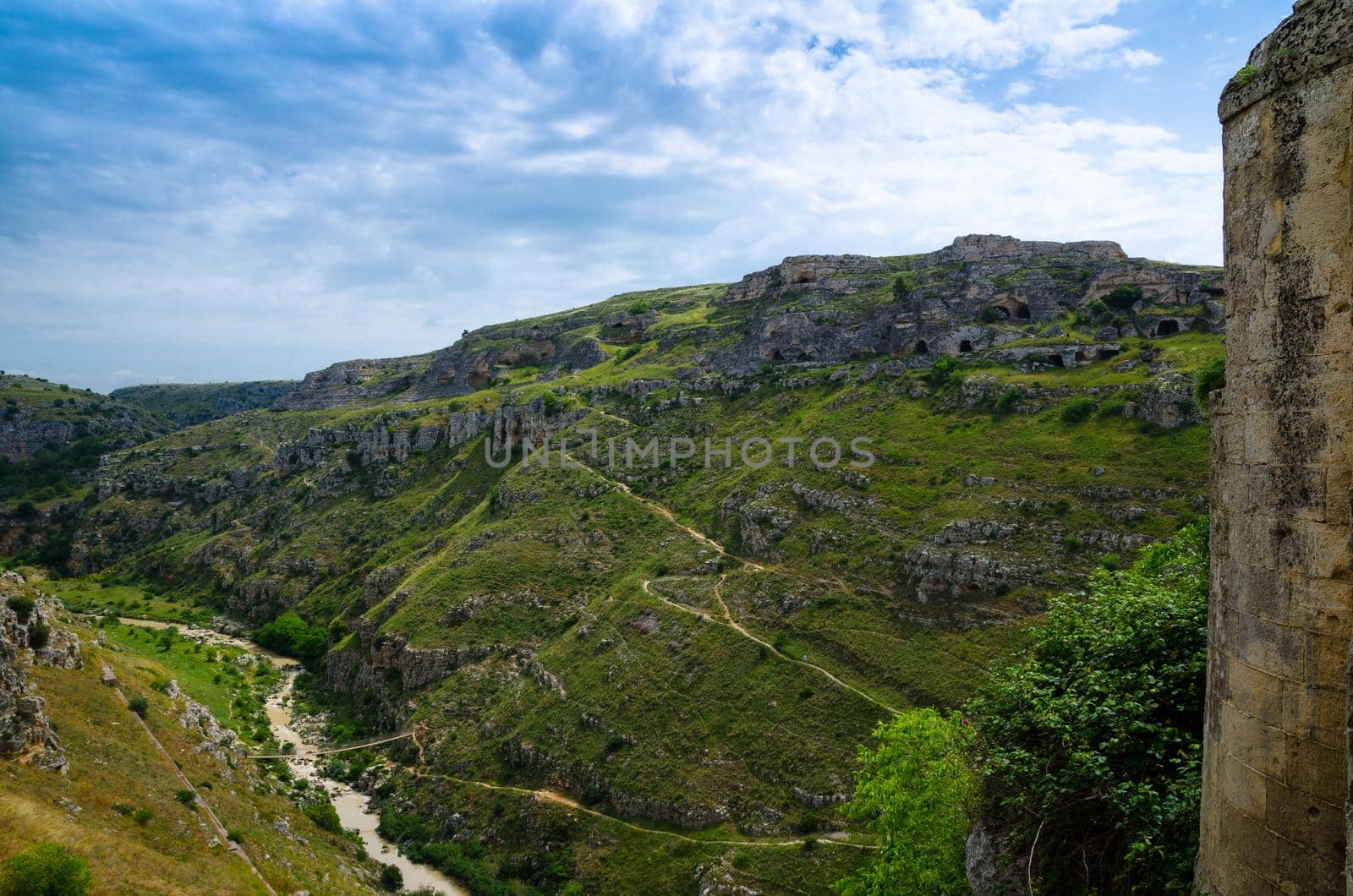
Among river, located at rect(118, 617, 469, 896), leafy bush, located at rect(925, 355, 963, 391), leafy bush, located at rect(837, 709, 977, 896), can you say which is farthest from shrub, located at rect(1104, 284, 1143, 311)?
river, located at rect(118, 617, 469, 896)

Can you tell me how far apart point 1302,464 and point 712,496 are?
5505cm

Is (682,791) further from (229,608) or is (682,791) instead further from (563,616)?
(229,608)

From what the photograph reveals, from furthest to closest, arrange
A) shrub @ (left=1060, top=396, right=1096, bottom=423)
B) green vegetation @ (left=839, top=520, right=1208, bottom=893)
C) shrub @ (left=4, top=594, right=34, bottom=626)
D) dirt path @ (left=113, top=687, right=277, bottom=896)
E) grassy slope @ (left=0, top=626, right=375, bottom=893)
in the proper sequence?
shrub @ (left=1060, top=396, right=1096, bottom=423) → shrub @ (left=4, top=594, right=34, bottom=626) → dirt path @ (left=113, top=687, right=277, bottom=896) → grassy slope @ (left=0, top=626, right=375, bottom=893) → green vegetation @ (left=839, top=520, right=1208, bottom=893)

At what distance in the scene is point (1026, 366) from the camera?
Answer: 59250 mm

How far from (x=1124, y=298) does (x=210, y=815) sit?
260ft

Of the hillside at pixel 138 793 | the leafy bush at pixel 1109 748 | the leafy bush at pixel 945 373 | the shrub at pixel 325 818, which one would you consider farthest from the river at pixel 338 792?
the leafy bush at pixel 945 373

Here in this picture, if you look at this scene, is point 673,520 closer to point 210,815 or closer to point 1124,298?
point 210,815

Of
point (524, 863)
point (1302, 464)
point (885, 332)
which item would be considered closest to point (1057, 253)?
point (885, 332)

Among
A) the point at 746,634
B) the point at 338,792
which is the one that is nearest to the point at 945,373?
the point at 746,634

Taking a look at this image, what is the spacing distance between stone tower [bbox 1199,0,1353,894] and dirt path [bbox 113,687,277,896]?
33.6m

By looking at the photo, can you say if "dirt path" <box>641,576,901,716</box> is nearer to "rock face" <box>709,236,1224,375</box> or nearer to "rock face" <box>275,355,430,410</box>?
"rock face" <box>709,236,1224,375</box>

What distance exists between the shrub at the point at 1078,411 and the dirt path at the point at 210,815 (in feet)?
164

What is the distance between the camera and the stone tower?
25.6 ft

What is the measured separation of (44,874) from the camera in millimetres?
20125
